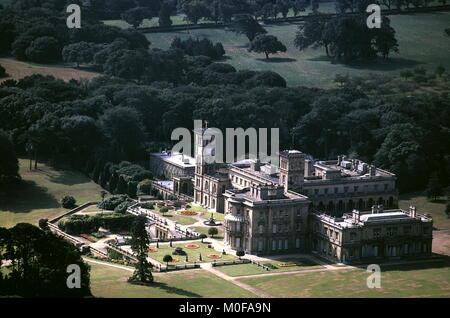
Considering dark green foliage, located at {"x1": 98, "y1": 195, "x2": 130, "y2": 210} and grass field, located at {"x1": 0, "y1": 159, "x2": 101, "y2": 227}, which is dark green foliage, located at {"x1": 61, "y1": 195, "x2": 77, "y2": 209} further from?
dark green foliage, located at {"x1": 98, "y1": 195, "x2": 130, "y2": 210}

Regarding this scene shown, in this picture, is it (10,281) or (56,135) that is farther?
(56,135)

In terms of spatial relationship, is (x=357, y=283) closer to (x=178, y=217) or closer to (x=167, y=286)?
(x=167, y=286)

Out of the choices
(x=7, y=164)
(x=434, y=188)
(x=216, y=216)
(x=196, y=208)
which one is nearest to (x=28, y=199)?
(x=7, y=164)

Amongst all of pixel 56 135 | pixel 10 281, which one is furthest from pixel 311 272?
pixel 56 135

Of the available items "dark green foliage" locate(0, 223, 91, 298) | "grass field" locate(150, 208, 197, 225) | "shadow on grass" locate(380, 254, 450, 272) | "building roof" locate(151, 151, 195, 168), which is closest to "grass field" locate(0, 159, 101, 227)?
"grass field" locate(150, 208, 197, 225)

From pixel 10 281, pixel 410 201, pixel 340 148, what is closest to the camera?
pixel 10 281
